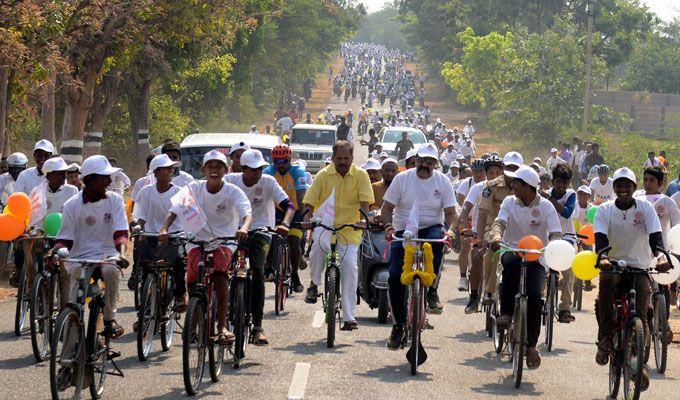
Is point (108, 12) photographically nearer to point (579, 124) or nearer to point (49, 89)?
point (49, 89)

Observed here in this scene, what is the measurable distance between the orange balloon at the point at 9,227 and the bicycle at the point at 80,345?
8.79 ft

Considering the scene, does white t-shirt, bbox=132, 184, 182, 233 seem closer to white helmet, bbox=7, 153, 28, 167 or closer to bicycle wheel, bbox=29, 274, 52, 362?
bicycle wheel, bbox=29, 274, 52, 362

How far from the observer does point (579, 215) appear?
17953mm

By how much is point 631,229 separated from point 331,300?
2.93 m

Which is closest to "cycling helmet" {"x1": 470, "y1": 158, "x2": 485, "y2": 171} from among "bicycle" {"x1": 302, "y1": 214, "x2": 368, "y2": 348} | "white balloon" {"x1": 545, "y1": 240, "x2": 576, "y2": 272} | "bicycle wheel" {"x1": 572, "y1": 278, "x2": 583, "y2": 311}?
"bicycle wheel" {"x1": 572, "y1": 278, "x2": 583, "y2": 311}

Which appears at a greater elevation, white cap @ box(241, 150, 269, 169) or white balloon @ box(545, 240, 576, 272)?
white cap @ box(241, 150, 269, 169)

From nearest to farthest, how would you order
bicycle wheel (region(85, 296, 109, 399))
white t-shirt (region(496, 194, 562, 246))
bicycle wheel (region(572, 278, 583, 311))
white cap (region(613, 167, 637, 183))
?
bicycle wheel (region(85, 296, 109, 399))
white cap (region(613, 167, 637, 183))
white t-shirt (region(496, 194, 562, 246))
bicycle wheel (region(572, 278, 583, 311))

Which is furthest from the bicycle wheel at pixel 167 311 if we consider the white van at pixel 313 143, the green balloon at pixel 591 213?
the white van at pixel 313 143

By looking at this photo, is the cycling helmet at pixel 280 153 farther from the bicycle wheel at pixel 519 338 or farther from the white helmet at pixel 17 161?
the bicycle wheel at pixel 519 338

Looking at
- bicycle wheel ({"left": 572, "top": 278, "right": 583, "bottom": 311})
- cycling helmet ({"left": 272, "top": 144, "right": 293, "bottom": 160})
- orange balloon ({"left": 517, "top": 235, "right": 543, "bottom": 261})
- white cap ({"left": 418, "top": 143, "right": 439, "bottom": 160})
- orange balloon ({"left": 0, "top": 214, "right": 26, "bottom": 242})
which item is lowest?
bicycle wheel ({"left": 572, "top": 278, "right": 583, "bottom": 311})

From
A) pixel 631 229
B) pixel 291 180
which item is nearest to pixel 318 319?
pixel 291 180

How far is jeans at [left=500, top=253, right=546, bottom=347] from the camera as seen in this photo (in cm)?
1123

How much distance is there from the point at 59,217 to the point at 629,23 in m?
71.5

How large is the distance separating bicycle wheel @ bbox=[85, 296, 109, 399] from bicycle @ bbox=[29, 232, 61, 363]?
1425mm
